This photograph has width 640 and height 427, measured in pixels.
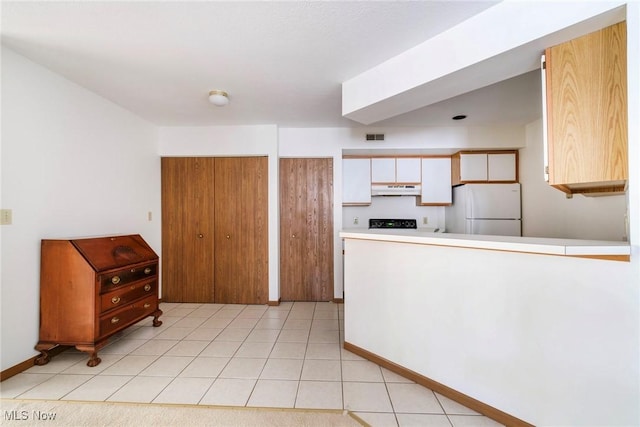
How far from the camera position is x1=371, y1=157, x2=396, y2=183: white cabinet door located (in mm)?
3916

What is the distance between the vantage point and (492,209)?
3.60 m

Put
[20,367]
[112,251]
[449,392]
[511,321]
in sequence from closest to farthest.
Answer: [511,321]
[449,392]
[20,367]
[112,251]

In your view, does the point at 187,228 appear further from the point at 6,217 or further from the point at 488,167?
the point at 488,167

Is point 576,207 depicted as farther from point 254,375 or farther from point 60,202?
point 60,202

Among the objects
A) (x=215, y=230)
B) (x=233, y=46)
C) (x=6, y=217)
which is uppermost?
(x=233, y=46)

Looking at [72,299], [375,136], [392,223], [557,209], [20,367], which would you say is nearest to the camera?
[20,367]

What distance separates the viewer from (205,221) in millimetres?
3648

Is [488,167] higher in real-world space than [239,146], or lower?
lower

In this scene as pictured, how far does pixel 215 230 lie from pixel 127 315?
146cm

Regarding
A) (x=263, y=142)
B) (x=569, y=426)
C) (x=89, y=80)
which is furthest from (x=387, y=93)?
(x=89, y=80)

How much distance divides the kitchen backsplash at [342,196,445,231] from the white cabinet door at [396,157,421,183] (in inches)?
15.2

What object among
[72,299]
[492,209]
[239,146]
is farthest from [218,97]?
[492,209]

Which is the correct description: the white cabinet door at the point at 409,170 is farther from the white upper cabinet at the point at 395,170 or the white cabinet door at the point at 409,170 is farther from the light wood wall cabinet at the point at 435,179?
the light wood wall cabinet at the point at 435,179

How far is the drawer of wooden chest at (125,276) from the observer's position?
7.17 feet
